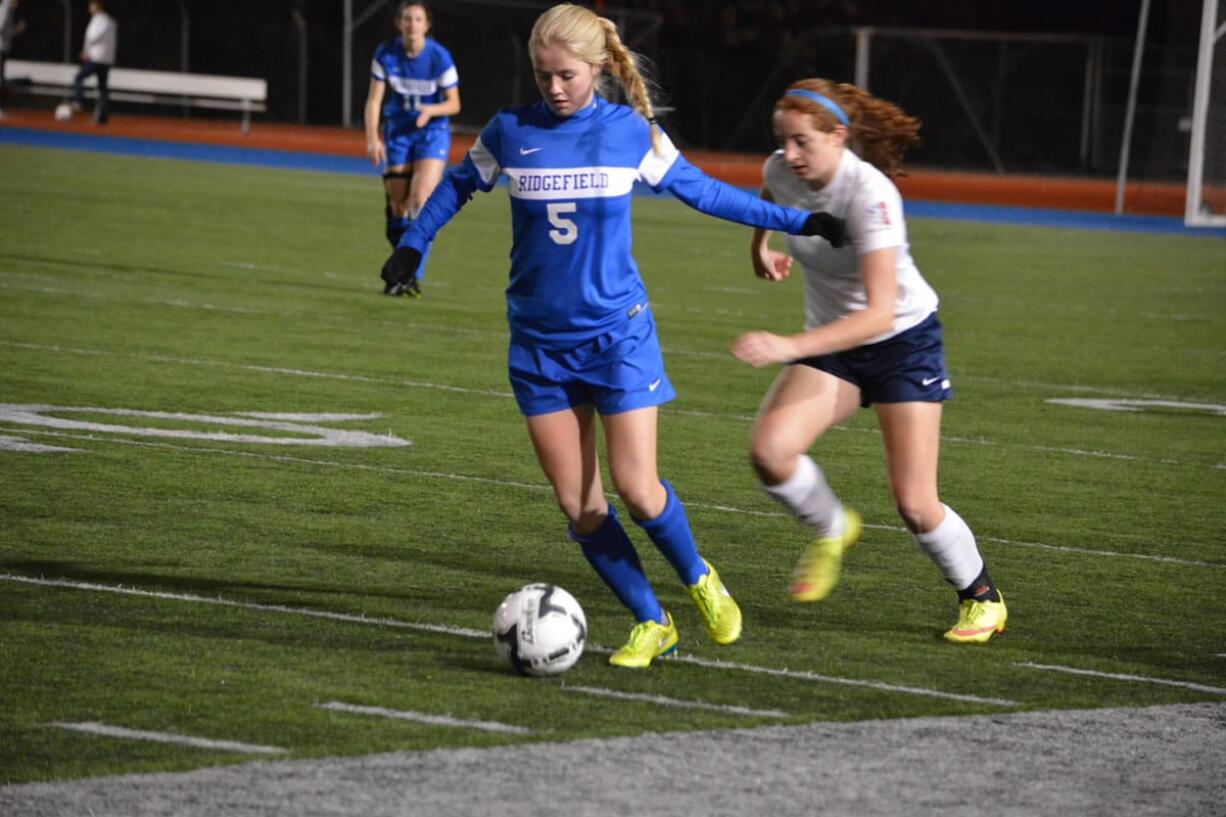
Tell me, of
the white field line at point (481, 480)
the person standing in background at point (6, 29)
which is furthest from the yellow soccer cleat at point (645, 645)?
the person standing in background at point (6, 29)

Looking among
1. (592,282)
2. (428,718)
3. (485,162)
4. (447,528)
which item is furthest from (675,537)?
(447,528)

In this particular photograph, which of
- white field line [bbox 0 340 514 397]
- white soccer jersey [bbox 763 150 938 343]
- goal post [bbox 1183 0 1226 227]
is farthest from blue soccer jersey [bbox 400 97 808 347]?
goal post [bbox 1183 0 1226 227]

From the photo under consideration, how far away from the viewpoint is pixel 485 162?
6.63 meters

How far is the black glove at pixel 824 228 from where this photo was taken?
21.5 ft

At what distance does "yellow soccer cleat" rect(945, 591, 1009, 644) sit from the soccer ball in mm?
1323

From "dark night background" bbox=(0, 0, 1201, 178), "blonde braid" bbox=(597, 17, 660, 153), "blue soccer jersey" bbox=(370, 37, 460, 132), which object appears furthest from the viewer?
"dark night background" bbox=(0, 0, 1201, 178)

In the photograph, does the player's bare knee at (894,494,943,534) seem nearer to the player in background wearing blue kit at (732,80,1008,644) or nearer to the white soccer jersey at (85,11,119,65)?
the player in background wearing blue kit at (732,80,1008,644)

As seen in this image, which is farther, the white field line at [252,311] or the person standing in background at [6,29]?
the person standing in background at [6,29]

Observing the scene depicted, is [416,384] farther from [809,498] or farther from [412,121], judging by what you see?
[809,498]

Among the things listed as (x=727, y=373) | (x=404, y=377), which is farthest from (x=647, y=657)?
(x=727, y=373)

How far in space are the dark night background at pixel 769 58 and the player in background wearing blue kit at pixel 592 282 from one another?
29.1m

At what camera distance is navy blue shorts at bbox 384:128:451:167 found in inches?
693

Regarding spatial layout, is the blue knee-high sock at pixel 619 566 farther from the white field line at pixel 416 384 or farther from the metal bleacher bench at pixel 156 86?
the metal bleacher bench at pixel 156 86

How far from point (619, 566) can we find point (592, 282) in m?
0.83
